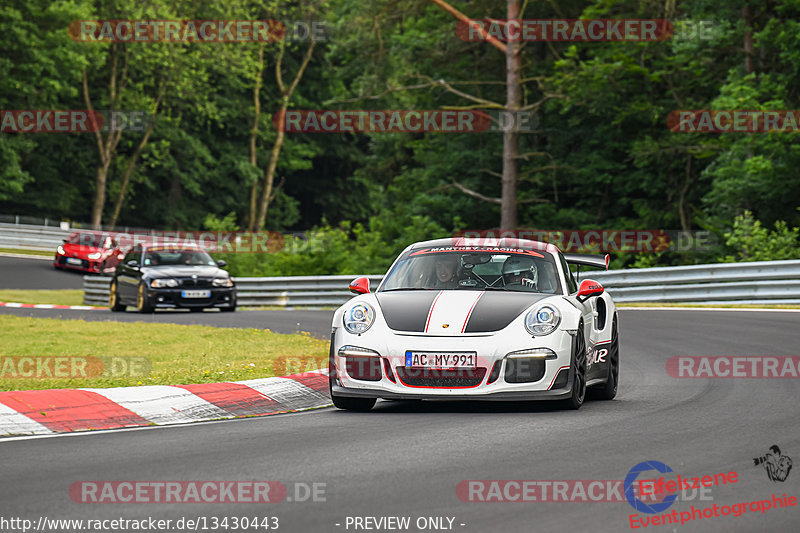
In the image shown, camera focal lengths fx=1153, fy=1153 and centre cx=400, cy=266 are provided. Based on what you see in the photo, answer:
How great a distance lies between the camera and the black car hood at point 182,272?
80.4ft

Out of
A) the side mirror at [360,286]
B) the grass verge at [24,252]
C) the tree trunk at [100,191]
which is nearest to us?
the side mirror at [360,286]

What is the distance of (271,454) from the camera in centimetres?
681

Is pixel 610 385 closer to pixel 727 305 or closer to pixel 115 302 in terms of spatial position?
pixel 727 305

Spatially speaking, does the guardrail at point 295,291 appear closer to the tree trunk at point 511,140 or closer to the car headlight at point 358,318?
the tree trunk at point 511,140

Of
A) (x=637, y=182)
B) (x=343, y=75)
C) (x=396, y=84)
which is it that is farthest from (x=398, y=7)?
(x=637, y=182)

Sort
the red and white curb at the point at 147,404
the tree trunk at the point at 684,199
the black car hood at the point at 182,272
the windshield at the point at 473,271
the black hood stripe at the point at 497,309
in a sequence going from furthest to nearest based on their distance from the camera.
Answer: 1. the tree trunk at the point at 684,199
2. the black car hood at the point at 182,272
3. the windshield at the point at 473,271
4. the black hood stripe at the point at 497,309
5. the red and white curb at the point at 147,404

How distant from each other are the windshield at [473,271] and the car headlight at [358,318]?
817 mm

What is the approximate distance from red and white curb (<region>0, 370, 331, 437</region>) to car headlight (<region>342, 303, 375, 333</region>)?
94cm

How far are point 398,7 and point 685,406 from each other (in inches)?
1120

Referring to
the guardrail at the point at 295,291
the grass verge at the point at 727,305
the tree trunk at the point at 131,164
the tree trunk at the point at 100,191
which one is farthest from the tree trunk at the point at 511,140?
the tree trunk at the point at 131,164

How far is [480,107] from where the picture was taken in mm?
32781

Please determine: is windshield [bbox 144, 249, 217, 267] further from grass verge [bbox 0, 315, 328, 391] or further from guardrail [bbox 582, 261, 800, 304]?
guardrail [bbox 582, 261, 800, 304]

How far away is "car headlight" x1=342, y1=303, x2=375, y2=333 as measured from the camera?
29.4 feet

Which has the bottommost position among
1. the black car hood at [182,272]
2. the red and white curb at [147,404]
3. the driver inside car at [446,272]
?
the red and white curb at [147,404]
